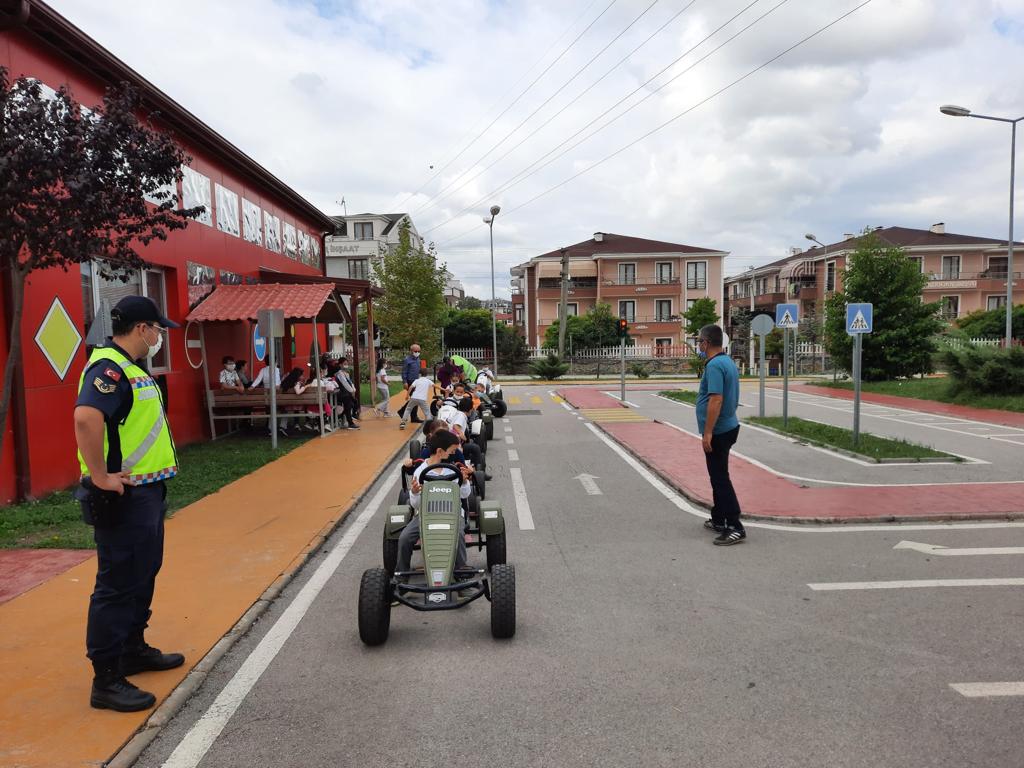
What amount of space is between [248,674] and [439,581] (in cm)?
123

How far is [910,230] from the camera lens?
59312 millimetres

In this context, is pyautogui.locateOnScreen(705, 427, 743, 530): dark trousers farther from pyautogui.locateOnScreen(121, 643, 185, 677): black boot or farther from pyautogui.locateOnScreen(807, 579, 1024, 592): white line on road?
pyautogui.locateOnScreen(121, 643, 185, 677): black boot

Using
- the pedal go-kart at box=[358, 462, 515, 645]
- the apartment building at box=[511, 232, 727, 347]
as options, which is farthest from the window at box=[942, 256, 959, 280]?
the pedal go-kart at box=[358, 462, 515, 645]

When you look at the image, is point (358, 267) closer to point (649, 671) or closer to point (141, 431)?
point (141, 431)

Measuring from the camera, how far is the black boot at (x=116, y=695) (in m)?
3.80

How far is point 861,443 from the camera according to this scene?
42.7ft

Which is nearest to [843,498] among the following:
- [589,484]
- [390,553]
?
[589,484]

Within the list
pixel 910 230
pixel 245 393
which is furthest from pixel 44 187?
pixel 910 230

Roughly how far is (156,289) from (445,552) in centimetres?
1181

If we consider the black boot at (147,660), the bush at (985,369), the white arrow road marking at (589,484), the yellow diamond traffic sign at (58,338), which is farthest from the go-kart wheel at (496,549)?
the bush at (985,369)

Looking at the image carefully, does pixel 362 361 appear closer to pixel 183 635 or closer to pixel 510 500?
pixel 510 500

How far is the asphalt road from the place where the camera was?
3.44 metres

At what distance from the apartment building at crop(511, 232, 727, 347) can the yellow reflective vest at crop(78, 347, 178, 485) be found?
54.4m

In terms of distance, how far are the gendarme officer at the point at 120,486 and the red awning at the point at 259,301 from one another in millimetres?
10775
